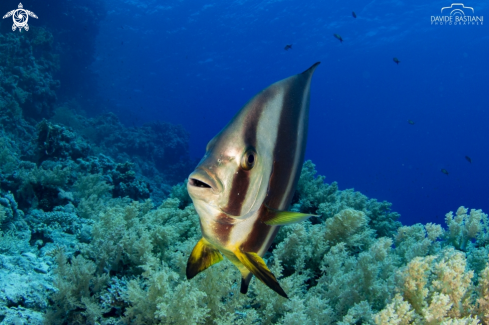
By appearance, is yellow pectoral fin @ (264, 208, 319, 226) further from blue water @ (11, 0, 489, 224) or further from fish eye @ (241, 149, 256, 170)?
blue water @ (11, 0, 489, 224)

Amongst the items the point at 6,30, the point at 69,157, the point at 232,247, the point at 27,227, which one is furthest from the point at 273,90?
the point at 6,30

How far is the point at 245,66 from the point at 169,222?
59262mm

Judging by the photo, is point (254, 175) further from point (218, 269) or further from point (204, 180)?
point (218, 269)

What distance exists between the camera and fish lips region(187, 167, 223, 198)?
2.45ft

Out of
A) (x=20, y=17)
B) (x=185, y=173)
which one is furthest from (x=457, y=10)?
(x=20, y=17)

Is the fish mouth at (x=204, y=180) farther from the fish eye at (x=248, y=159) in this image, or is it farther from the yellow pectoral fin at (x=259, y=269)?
the yellow pectoral fin at (x=259, y=269)

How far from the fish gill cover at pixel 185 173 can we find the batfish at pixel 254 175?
3.66 ft

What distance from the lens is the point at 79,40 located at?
2662 centimetres

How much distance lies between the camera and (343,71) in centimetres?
6881

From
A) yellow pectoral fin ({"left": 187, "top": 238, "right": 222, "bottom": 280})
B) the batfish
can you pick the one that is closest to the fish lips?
the batfish

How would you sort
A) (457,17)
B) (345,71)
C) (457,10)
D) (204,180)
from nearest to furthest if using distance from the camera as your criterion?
(204,180)
(457,10)
(457,17)
(345,71)

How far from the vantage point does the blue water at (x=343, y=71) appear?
4294 centimetres

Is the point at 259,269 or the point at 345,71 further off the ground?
the point at 345,71

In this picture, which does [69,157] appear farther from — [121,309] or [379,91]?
[379,91]
